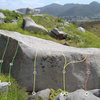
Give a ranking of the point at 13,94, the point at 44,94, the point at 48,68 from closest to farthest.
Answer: the point at 13,94 → the point at 44,94 → the point at 48,68

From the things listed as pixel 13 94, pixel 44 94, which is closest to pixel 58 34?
pixel 44 94

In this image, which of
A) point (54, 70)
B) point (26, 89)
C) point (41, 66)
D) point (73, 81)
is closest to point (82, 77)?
point (73, 81)

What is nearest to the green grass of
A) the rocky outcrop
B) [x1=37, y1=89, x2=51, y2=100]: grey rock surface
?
[x1=37, y1=89, x2=51, y2=100]: grey rock surface

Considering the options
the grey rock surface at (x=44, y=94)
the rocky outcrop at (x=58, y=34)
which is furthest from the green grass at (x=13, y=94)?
the rocky outcrop at (x=58, y=34)

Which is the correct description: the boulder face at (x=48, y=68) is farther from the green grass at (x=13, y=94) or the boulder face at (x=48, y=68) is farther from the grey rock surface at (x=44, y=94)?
the green grass at (x=13, y=94)

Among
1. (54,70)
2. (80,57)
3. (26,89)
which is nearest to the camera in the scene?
(26,89)

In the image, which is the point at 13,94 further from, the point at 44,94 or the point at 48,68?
the point at 48,68

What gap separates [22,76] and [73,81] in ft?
8.20

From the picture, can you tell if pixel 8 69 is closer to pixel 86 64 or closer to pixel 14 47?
pixel 14 47

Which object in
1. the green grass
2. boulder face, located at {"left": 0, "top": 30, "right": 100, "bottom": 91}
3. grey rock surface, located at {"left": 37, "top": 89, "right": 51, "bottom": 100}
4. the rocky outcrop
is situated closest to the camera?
the green grass

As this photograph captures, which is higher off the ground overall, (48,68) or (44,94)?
(48,68)

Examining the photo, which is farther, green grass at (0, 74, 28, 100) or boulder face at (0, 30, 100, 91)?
boulder face at (0, 30, 100, 91)

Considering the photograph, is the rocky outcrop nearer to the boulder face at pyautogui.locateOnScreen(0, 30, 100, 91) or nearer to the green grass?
the boulder face at pyautogui.locateOnScreen(0, 30, 100, 91)

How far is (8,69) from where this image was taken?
6.89 m
